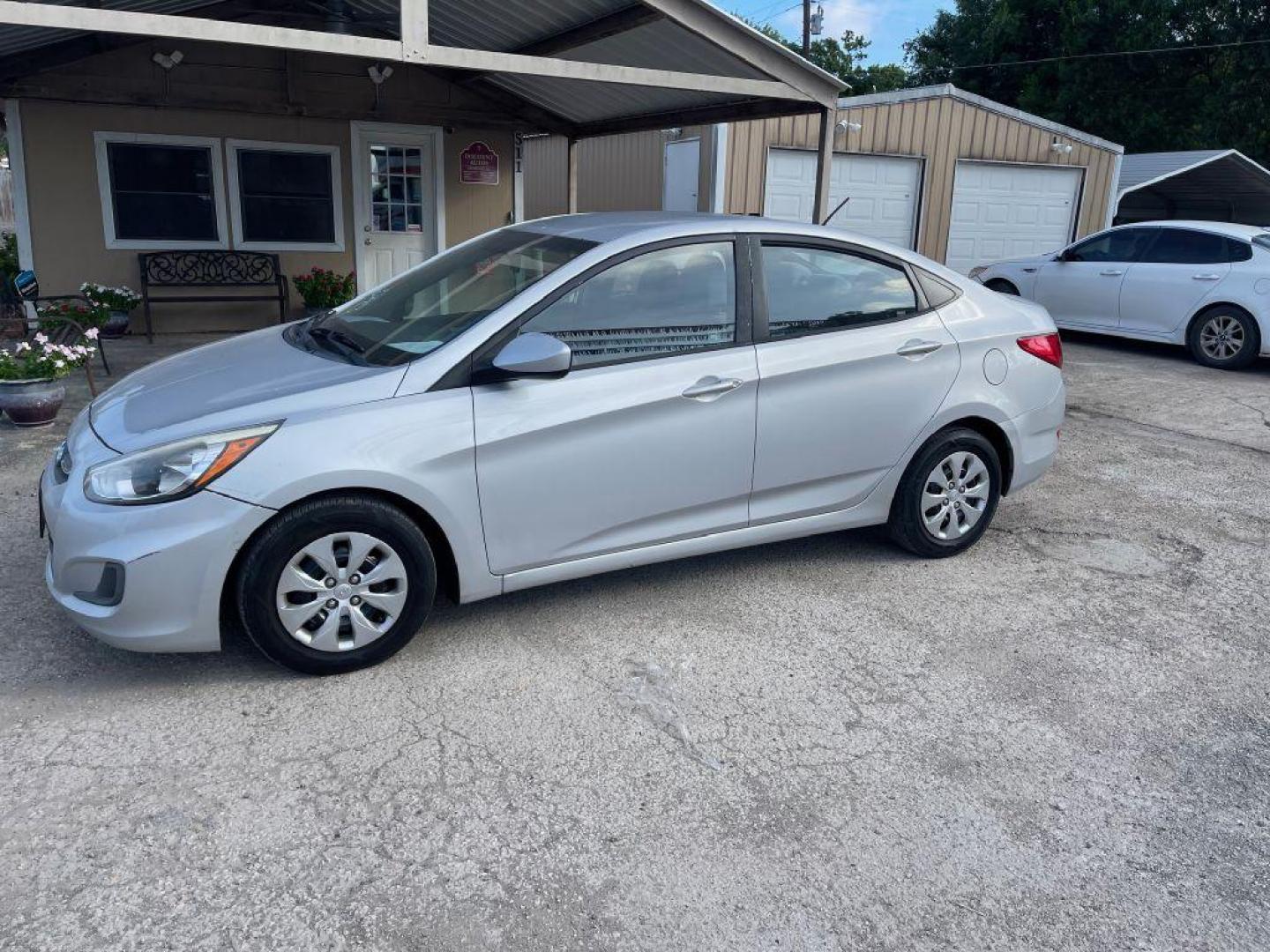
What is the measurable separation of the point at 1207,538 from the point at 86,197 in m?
10.2

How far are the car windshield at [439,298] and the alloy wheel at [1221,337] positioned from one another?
8.62 meters

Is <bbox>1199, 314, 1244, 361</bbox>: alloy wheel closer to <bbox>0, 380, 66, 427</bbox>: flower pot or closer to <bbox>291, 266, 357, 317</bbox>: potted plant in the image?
<bbox>291, 266, 357, 317</bbox>: potted plant

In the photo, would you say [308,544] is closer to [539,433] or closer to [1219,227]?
[539,433]

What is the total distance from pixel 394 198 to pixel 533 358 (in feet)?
28.6

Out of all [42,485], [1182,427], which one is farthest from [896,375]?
[1182,427]

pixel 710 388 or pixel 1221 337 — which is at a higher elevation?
pixel 710 388

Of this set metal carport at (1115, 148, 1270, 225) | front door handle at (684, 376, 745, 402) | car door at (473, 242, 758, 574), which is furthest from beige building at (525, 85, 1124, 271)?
front door handle at (684, 376, 745, 402)

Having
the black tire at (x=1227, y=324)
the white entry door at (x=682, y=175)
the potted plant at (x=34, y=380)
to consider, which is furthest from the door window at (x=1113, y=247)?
the potted plant at (x=34, y=380)

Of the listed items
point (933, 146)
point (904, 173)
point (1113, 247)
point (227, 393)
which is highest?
point (933, 146)

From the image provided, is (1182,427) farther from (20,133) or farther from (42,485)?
(20,133)

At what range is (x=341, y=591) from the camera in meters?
3.38

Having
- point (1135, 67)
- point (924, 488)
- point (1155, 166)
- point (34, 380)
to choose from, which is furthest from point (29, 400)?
point (1135, 67)

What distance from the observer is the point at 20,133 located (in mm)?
9555

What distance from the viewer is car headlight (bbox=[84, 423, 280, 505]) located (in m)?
3.16
